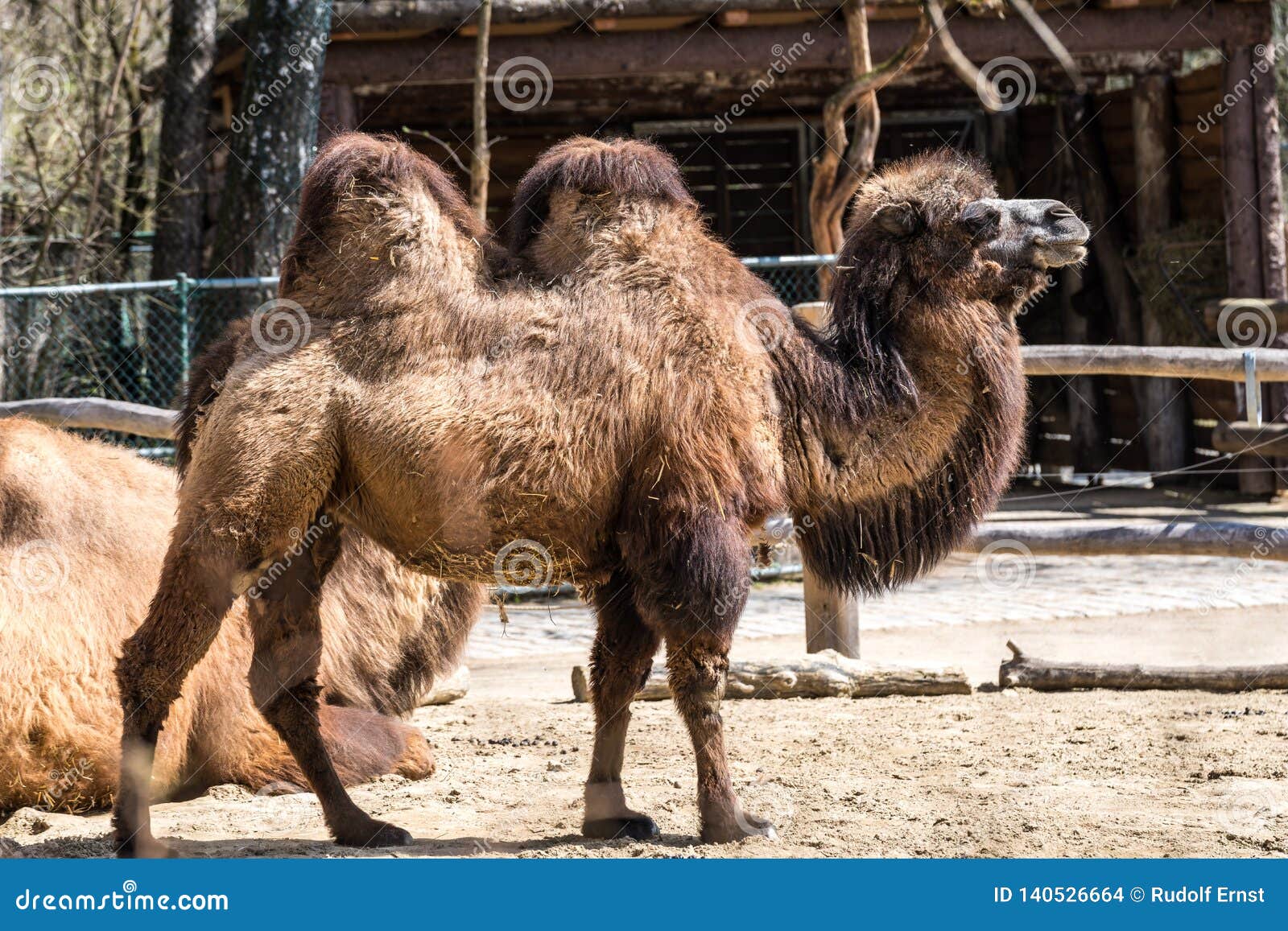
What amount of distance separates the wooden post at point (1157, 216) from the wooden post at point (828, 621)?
7166mm

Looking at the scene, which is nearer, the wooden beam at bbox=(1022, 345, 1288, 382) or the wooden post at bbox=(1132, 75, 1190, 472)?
the wooden beam at bbox=(1022, 345, 1288, 382)

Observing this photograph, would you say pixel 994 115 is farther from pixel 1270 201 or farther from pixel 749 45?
pixel 749 45

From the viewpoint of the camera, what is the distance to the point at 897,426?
13.8 feet

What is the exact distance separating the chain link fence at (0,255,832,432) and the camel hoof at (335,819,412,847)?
6.25m

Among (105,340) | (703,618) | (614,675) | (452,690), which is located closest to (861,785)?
(614,675)

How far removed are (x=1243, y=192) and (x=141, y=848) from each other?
10360 millimetres

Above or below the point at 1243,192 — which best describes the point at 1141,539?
below

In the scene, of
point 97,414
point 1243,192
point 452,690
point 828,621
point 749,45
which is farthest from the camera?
point 1243,192

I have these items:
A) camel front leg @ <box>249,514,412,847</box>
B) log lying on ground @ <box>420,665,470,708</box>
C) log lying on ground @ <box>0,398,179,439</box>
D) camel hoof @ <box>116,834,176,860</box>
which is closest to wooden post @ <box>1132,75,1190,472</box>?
log lying on ground @ <box>420,665,470,708</box>

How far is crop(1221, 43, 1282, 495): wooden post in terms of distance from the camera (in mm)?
11438

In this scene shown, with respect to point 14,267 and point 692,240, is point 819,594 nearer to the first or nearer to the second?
point 692,240

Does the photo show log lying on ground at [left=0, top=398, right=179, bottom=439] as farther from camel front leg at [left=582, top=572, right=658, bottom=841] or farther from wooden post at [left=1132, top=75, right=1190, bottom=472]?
wooden post at [left=1132, top=75, right=1190, bottom=472]

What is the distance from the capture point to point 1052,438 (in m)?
15.1

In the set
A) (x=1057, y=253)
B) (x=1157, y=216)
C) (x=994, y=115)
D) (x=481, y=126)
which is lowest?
(x=1057, y=253)
